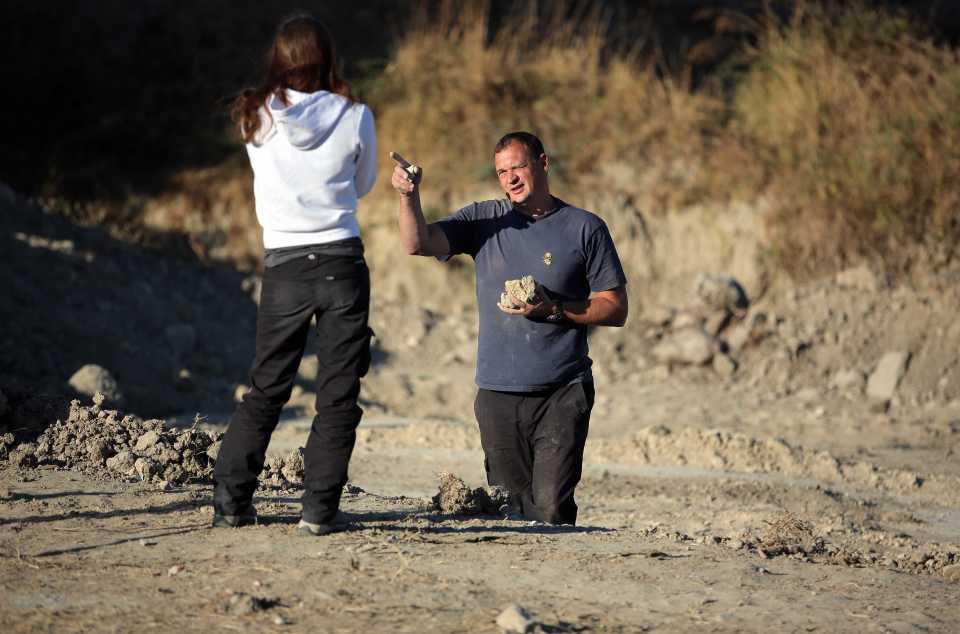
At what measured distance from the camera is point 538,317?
5316 mm

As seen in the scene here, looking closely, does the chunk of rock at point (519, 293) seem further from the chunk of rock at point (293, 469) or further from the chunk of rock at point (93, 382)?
the chunk of rock at point (93, 382)

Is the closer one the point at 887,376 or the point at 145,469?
the point at 145,469

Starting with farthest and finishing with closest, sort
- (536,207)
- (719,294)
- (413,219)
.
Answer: (719,294), (536,207), (413,219)

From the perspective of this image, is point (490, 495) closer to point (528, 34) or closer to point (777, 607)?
point (777, 607)

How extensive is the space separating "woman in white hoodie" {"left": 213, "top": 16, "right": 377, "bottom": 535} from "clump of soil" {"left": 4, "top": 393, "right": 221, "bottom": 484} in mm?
1425

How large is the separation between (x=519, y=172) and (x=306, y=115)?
4.61 ft

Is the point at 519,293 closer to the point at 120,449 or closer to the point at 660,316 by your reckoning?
the point at 120,449

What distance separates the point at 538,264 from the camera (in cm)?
540

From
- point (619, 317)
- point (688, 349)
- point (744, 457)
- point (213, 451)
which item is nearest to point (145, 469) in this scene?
point (213, 451)

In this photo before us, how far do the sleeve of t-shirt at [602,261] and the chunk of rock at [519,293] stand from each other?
39cm

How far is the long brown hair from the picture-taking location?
14.1 ft

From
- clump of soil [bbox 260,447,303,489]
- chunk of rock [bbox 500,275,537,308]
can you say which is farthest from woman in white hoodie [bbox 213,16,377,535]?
clump of soil [bbox 260,447,303,489]

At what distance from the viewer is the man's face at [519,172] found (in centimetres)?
543

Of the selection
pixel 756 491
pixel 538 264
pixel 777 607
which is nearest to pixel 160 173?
pixel 756 491
